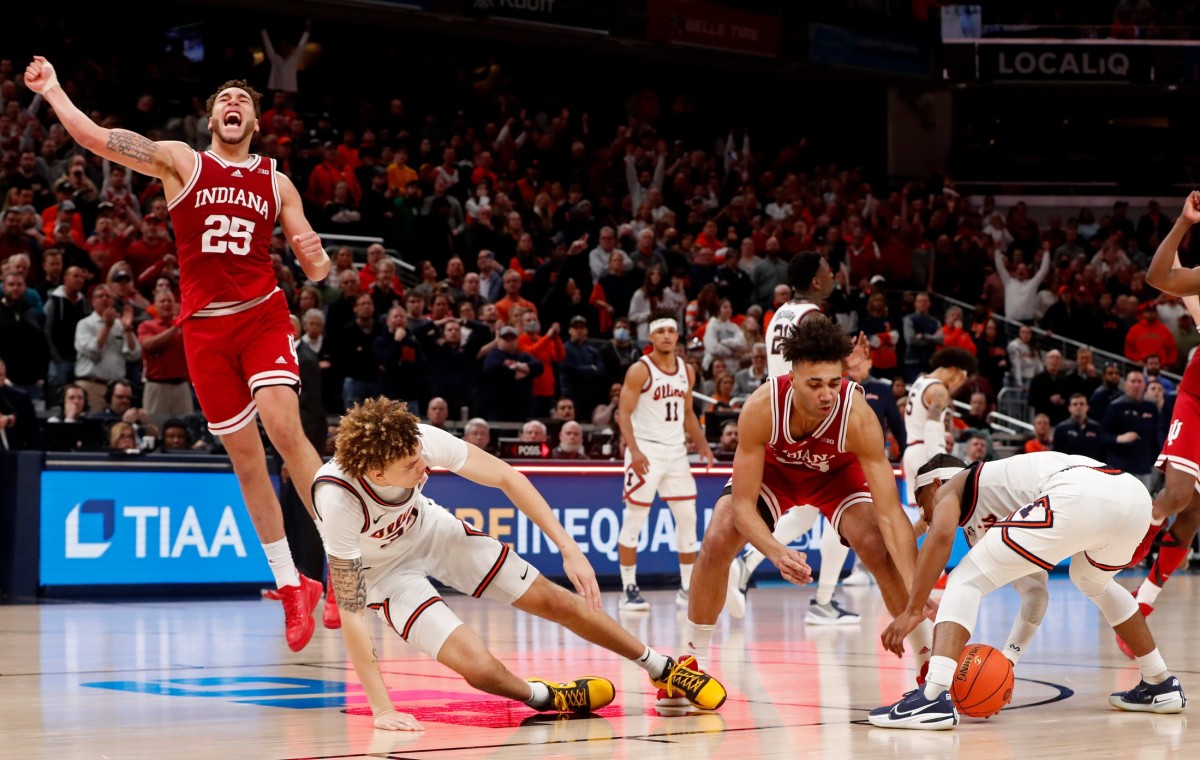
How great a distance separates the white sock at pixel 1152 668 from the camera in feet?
22.1

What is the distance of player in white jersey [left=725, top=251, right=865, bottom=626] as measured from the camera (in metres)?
9.46

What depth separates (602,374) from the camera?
18000mm

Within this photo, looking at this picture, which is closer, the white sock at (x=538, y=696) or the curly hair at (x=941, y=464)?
the white sock at (x=538, y=696)

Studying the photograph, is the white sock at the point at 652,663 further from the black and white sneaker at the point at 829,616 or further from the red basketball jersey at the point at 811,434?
the black and white sneaker at the point at 829,616

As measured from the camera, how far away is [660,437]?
45.3 feet

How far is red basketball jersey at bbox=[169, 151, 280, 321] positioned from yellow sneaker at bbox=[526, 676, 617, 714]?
8.18 ft

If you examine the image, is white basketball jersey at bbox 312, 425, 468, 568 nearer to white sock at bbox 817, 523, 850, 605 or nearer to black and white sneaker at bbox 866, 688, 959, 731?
black and white sneaker at bbox 866, 688, 959, 731

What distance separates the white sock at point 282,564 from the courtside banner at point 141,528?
6022 mm

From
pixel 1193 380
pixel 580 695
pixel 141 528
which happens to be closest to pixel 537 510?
pixel 580 695

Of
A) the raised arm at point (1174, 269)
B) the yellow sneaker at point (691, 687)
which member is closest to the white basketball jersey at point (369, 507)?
the yellow sneaker at point (691, 687)

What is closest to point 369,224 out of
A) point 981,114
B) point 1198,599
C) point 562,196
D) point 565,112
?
point 562,196

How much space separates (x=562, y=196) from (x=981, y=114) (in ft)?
42.7

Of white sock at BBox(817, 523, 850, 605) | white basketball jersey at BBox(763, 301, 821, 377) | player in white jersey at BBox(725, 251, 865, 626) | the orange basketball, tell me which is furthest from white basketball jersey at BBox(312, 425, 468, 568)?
white sock at BBox(817, 523, 850, 605)

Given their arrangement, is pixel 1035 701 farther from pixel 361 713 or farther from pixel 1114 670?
pixel 361 713
